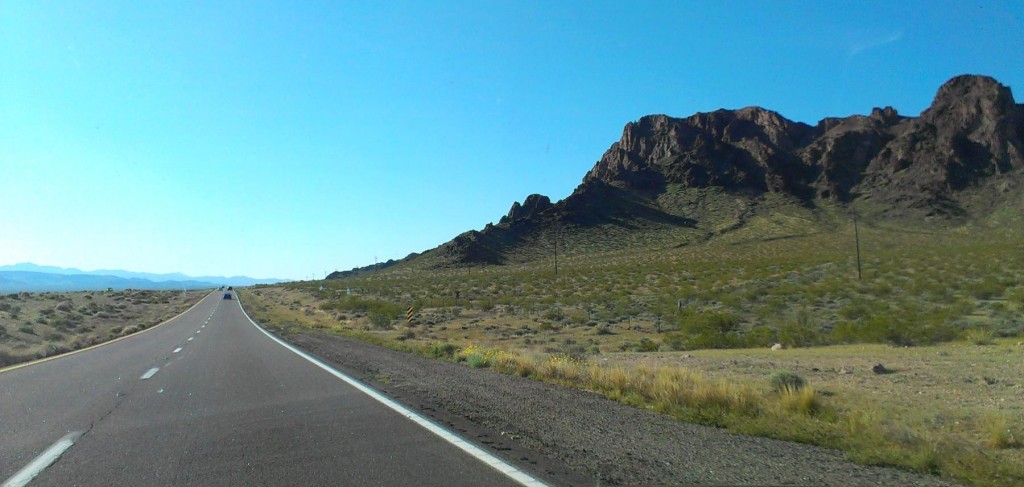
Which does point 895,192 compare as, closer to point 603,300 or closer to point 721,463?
point 603,300

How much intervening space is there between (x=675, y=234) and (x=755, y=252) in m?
28.8

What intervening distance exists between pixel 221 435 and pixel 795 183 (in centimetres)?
12210

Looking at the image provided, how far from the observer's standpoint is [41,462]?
6.37 m

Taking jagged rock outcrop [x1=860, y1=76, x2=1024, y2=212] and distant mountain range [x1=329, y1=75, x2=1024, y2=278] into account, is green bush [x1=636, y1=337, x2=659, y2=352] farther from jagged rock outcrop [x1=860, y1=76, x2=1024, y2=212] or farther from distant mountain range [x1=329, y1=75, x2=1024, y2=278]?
jagged rock outcrop [x1=860, y1=76, x2=1024, y2=212]

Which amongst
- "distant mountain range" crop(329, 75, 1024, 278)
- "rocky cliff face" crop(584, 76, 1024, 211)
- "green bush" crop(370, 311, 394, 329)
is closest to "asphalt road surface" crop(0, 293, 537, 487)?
"green bush" crop(370, 311, 394, 329)

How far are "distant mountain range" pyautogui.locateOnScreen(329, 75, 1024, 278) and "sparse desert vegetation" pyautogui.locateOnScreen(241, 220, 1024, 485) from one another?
4581 centimetres

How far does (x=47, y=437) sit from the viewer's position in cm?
756

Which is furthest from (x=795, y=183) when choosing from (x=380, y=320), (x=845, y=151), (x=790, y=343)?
(x=790, y=343)

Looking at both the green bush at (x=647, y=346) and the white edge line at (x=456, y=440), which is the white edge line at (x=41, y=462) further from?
the green bush at (x=647, y=346)

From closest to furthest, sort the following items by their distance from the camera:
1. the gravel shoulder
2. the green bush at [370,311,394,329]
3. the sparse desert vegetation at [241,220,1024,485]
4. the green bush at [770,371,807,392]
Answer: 1. the gravel shoulder
2. the sparse desert vegetation at [241,220,1024,485]
3. the green bush at [770,371,807,392]
4. the green bush at [370,311,394,329]

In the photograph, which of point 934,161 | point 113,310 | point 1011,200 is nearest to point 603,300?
point 113,310

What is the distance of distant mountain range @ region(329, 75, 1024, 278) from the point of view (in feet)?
307

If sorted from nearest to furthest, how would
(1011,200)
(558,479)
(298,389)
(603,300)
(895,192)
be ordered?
(558,479) < (298,389) < (603,300) < (1011,200) < (895,192)

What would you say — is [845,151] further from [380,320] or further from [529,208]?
[380,320]
